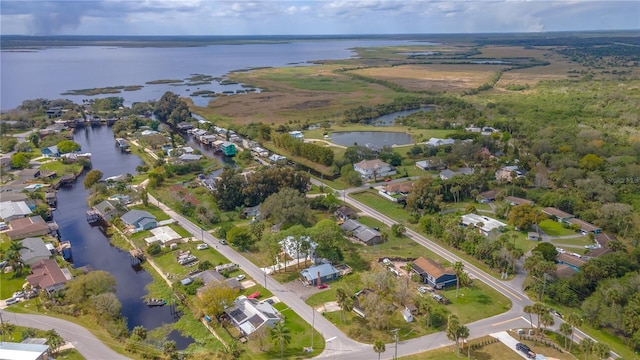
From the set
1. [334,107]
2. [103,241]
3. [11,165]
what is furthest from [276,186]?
[334,107]

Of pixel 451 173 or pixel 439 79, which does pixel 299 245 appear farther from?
pixel 439 79

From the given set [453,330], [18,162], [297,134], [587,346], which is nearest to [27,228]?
[18,162]

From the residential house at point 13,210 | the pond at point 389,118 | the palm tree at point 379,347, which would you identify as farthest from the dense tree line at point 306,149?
the palm tree at point 379,347

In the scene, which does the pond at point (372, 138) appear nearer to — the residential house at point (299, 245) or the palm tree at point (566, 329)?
the residential house at point (299, 245)

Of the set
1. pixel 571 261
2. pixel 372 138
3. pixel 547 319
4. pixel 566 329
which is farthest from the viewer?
pixel 372 138

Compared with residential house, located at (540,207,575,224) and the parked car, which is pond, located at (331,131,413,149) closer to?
residential house, located at (540,207,575,224)

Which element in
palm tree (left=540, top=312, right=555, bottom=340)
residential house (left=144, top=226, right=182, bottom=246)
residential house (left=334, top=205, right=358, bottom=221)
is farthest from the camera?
residential house (left=334, top=205, right=358, bottom=221)

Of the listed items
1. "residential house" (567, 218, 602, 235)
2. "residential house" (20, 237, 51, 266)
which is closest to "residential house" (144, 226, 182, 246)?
"residential house" (20, 237, 51, 266)
